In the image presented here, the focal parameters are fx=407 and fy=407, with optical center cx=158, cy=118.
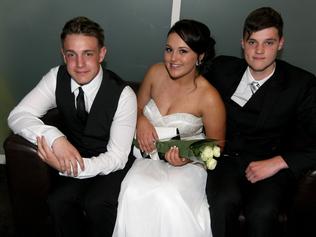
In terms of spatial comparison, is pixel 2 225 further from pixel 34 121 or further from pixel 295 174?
pixel 295 174

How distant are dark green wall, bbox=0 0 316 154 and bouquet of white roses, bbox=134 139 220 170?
101cm

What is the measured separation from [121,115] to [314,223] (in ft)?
3.57

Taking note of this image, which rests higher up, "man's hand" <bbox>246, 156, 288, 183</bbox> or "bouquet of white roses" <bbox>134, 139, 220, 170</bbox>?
"bouquet of white roses" <bbox>134, 139, 220, 170</bbox>

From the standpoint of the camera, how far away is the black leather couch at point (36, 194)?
6.23 feet

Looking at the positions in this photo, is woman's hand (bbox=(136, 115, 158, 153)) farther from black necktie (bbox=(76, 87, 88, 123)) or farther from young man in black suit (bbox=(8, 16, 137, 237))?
black necktie (bbox=(76, 87, 88, 123))

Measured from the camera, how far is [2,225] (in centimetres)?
231

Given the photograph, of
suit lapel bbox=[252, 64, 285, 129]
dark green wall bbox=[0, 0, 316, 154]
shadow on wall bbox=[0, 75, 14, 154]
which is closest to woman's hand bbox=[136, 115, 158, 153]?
suit lapel bbox=[252, 64, 285, 129]

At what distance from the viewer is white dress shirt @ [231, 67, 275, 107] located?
216cm

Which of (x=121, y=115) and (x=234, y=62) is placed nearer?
(x=121, y=115)

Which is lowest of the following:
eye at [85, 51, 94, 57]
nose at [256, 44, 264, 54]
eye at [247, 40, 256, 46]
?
eye at [85, 51, 94, 57]

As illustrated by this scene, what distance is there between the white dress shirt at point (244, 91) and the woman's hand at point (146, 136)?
475 mm

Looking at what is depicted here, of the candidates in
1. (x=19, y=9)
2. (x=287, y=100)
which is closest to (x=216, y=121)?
(x=287, y=100)

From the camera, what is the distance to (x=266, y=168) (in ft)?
6.63

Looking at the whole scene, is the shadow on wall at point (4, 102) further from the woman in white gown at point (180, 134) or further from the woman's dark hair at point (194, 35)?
the woman's dark hair at point (194, 35)
